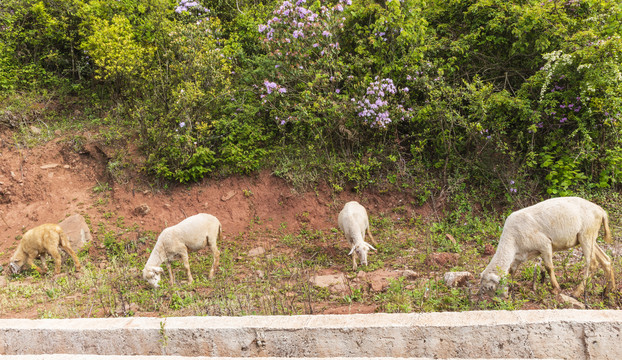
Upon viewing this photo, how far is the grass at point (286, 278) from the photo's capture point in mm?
Result: 5625

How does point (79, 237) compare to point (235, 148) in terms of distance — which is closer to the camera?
point (79, 237)

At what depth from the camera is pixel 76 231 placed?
9.30 meters

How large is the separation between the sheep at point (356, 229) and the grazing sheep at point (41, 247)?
18.4ft

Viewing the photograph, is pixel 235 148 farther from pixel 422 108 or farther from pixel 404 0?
pixel 404 0

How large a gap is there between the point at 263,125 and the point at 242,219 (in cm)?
276

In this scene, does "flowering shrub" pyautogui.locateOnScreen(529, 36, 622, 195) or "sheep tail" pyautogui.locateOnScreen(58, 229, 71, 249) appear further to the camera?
"sheep tail" pyautogui.locateOnScreen(58, 229, 71, 249)

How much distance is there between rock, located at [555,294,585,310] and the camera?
518cm

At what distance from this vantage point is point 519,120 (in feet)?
32.6

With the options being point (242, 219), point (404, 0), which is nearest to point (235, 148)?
point (242, 219)

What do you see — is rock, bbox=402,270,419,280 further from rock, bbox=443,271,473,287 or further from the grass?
rock, bbox=443,271,473,287

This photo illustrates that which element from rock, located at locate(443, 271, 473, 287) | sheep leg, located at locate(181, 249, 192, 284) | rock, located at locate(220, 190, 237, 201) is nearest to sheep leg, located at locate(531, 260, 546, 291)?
rock, located at locate(443, 271, 473, 287)

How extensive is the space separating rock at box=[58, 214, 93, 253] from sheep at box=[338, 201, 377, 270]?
5850 mm

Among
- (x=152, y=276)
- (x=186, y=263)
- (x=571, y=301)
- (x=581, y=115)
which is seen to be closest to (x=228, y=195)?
(x=186, y=263)

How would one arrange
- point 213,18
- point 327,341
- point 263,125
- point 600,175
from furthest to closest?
Answer: point 213,18
point 263,125
point 600,175
point 327,341
